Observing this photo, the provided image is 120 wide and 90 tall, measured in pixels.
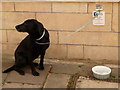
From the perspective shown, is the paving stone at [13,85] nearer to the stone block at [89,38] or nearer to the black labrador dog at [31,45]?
the black labrador dog at [31,45]

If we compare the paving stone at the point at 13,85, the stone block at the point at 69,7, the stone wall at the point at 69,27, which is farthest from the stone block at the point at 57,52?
the paving stone at the point at 13,85

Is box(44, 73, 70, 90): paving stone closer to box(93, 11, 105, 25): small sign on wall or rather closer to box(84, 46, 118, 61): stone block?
box(84, 46, 118, 61): stone block

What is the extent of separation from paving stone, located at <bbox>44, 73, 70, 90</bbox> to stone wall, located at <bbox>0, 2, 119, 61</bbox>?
21.3 inches

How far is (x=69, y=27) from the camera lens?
4141mm

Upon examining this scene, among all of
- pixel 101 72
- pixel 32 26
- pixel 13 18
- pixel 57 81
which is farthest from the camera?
pixel 13 18

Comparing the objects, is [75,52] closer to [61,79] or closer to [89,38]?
[89,38]

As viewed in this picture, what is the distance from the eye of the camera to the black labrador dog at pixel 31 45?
3.62m

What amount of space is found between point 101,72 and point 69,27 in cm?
90

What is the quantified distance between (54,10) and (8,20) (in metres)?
0.83

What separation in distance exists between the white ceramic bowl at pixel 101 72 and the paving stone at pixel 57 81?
1.39 feet

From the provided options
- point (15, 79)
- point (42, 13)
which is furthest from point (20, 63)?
point (42, 13)

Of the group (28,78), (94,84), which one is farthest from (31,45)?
(94,84)

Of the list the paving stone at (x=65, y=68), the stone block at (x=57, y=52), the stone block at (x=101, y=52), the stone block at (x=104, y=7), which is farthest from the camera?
the stone block at (x=57, y=52)

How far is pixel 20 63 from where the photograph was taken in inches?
156
